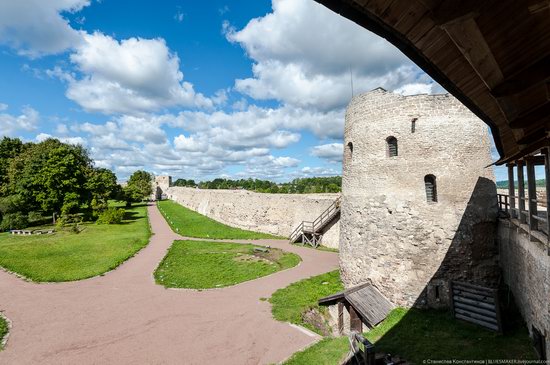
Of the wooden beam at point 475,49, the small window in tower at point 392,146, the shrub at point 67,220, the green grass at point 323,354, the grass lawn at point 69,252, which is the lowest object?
the green grass at point 323,354

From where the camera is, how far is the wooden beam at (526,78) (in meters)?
2.69

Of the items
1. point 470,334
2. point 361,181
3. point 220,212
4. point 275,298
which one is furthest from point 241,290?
point 220,212

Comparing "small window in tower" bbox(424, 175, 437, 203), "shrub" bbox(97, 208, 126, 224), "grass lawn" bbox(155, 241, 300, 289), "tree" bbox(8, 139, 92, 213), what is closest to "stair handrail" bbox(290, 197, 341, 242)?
"grass lawn" bbox(155, 241, 300, 289)

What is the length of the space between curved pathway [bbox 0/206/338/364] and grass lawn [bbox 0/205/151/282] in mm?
1272

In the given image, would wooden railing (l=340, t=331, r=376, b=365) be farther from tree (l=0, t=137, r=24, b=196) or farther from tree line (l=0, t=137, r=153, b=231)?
tree (l=0, t=137, r=24, b=196)

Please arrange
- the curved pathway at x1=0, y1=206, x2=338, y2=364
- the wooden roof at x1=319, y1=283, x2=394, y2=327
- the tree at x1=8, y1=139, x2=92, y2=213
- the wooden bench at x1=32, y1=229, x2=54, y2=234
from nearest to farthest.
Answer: the curved pathway at x1=0, y1=206, x2=338, y2=364 < the wooden roof at x1=319, y1=283, x2=394, y2=327 < the wooden bench at x1=32, y1=229, x2=54, y2=234 < the tree at x1=8, y1=139, x2=92, y2=213

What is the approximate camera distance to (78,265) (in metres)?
17.6

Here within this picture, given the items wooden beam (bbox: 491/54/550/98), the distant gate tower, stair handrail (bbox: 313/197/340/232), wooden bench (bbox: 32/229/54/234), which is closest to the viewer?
wooden beam (bbox: 491/54/550/98)

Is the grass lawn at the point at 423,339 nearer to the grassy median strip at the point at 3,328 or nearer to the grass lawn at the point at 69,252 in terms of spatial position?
the grassy median strip at the point at 3,328

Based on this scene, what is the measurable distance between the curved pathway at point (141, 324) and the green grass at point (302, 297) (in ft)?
1.46

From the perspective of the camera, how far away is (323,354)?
832cm

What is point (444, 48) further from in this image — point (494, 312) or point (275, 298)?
point (275, 298)

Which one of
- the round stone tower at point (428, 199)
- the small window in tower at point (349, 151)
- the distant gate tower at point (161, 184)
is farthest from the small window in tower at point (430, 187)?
the distant gate tower at point (161, 184)

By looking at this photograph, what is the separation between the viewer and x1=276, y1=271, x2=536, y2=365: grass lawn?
25.9ft
